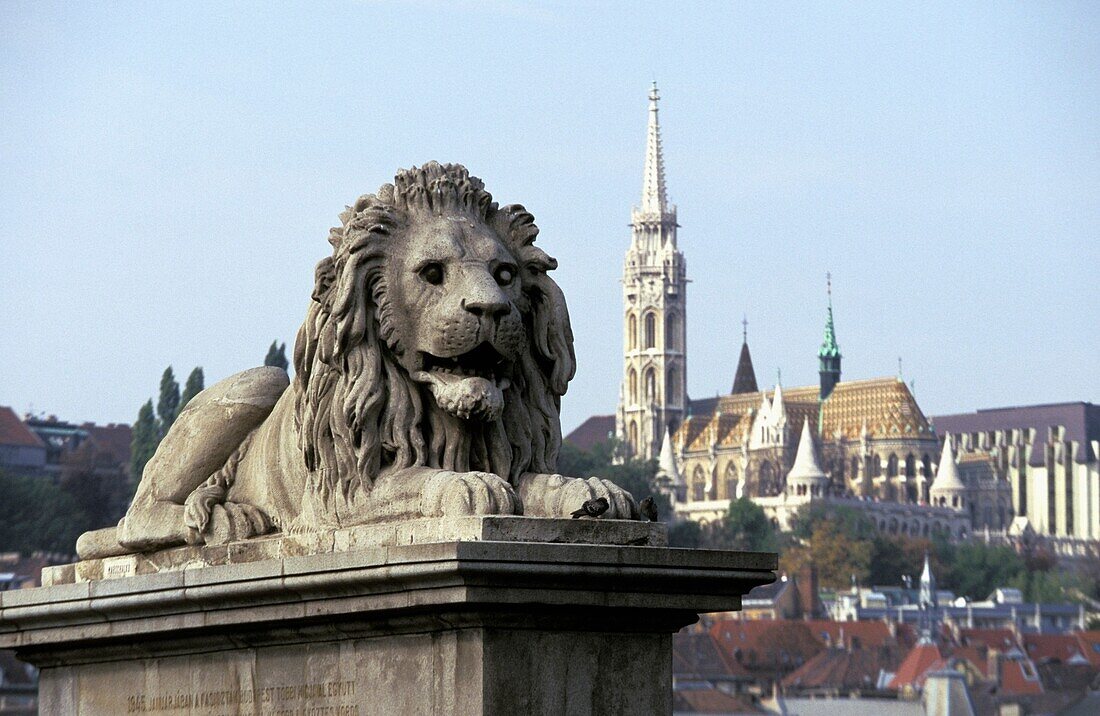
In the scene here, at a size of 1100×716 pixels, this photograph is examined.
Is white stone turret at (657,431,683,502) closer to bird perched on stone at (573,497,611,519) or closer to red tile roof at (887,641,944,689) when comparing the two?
red tile roof at (887,641,944,689)

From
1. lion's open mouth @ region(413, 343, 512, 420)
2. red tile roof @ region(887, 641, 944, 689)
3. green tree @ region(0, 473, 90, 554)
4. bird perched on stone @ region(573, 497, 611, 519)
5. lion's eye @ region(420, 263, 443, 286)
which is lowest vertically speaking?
red tile roof @ region(887, 641, 944, 689)

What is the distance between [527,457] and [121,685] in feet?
5.30

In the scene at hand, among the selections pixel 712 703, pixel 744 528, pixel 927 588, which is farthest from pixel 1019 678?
pixel 744 528

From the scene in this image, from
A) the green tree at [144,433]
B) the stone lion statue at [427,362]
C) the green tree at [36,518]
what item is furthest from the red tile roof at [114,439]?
the stone lion statue at [427,362]

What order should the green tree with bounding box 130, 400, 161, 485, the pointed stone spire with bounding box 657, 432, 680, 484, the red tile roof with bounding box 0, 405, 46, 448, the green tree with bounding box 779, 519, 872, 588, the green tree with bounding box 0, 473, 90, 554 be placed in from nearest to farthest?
the green tree with bounding box 0, 473, 90, 554, the green tree with bounding box 130, 400, 161, 485, the red tile roof with bounding box 0, 405, 46, 448, the green tree with bounding box 779, 519, 872, 588, the pointed stone spire with bounding box 657, 432, 680, 484

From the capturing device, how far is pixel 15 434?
138 m

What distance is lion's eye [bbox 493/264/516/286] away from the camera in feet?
29.9

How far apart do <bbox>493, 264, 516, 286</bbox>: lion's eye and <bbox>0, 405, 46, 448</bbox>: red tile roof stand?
129 metres

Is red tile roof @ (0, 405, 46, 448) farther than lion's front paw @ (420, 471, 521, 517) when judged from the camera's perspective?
Yes

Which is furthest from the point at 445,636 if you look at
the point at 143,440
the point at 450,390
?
the point at 143,440

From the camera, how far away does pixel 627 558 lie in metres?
8.23

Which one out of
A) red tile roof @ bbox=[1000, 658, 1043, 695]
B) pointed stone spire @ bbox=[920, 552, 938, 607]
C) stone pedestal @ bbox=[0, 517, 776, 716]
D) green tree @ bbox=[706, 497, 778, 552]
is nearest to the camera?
stone pedestal @ bbox=[0, 517, 776, 716]

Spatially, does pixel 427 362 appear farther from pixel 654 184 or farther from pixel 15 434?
pixel 654 184

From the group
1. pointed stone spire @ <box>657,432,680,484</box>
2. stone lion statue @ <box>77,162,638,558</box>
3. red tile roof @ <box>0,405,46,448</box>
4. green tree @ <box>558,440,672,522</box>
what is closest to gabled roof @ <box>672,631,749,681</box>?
green tree @ <box>558,440,672,522</box>
